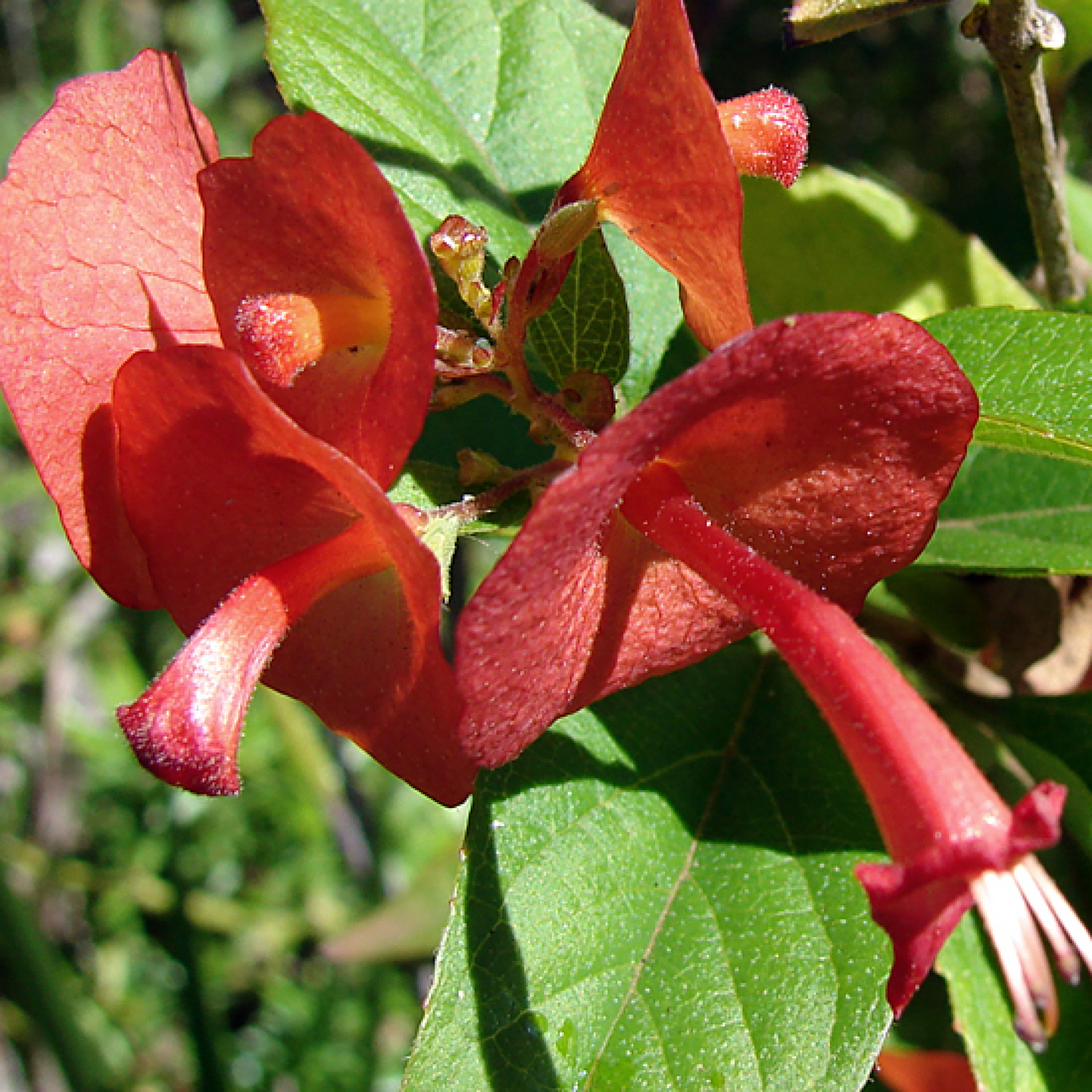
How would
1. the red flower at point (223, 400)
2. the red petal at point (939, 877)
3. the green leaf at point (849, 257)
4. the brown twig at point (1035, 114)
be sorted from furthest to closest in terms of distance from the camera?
the green leaf at point (849, 257) < the brown twig at point (1035, 114) < the red flower at point (223, 400) < the red petal at point (939, 877)

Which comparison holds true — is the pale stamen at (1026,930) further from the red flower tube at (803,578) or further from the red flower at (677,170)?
the red flower at (677,170)

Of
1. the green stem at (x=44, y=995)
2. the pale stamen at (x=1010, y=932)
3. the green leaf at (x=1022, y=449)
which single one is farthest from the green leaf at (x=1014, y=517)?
the green stem at (x=44, y=995)

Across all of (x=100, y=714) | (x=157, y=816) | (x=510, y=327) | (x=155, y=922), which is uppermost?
(x=510, y=327)

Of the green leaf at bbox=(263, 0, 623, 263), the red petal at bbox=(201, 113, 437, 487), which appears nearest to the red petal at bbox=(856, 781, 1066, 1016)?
the red petal at bbox=(201, 113, 437, 487)

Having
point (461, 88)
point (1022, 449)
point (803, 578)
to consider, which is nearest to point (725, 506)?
point (803, 578)

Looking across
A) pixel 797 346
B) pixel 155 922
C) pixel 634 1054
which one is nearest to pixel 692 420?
pixel 797 346

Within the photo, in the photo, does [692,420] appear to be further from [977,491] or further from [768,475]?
[977,491]

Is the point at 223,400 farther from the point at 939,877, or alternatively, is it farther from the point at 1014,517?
the point at 1014,517
